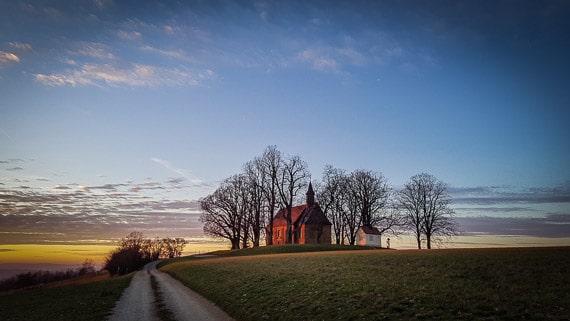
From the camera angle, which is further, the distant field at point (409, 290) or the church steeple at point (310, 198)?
the church steeple at point (310, 198)

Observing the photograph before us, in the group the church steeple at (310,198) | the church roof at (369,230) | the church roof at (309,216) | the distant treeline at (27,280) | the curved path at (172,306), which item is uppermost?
the church steeple at (310,198)

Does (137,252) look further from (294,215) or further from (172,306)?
(172,306)


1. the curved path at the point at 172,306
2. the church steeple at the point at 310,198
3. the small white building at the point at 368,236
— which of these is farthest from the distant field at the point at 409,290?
the church steeple at the point at 310,198

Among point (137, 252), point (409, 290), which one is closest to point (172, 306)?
point (409, 290)

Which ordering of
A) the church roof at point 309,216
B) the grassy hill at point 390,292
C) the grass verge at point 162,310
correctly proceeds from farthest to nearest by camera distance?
the church roof at point 309,216 → the grass verge at point 162,310 → the grassy hill at point 390,292

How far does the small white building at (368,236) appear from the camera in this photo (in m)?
64.5

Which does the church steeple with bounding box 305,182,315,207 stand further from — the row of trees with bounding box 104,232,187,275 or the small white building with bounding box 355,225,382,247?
the row of trees with bounding box 104,232,187,275

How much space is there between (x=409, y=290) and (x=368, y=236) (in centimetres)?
5008

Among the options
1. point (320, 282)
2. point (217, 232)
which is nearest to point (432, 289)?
point (320, 282)

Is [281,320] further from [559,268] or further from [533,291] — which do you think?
[559,268]

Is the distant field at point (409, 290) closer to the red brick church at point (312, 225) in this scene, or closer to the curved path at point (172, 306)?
the curved path at point (172, 306)

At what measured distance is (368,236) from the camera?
65188 mm

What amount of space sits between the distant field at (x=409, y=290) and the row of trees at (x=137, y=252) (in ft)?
129

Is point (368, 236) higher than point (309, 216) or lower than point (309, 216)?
lower
